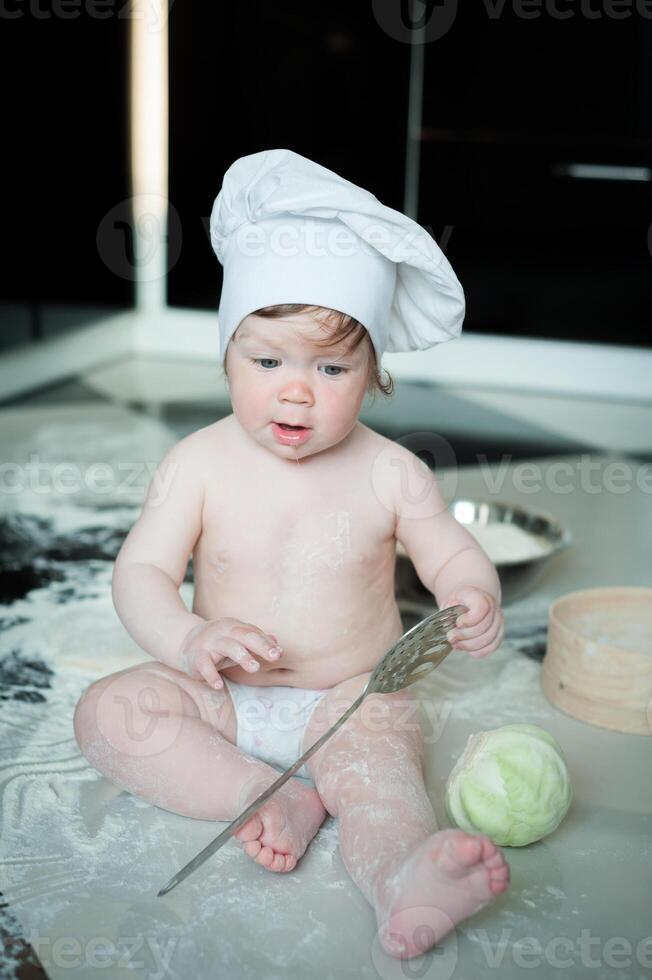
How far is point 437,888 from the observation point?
2.41 feet

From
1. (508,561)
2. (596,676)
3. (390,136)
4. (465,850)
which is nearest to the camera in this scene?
(465,850)

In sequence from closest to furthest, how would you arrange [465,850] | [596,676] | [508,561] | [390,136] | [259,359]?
[465,850]
[259,359]
[596,676]
[508,561]
[390,136]

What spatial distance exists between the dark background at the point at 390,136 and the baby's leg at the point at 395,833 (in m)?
1.59

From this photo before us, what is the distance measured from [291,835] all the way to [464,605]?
23cm

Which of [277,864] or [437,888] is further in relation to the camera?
[277,864]

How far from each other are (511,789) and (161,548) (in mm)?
360

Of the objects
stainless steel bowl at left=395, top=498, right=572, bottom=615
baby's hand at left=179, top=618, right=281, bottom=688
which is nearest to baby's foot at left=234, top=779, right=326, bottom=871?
baby's hand at left=179, top=618, right=281, bottom=688

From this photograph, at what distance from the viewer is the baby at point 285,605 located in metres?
0.88

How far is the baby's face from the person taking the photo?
909mm

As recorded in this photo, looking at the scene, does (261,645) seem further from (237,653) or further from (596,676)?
(596,676)

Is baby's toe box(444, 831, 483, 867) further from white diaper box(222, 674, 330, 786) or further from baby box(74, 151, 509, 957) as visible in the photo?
white diaper box(222, 674, 330, 786)

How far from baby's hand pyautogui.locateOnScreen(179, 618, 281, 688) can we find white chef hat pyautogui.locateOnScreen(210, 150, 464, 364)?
0.81 feet

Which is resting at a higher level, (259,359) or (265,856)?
(259,359)

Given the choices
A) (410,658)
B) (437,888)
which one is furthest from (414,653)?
(437,888)
